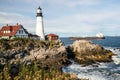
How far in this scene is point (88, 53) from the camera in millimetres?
58938

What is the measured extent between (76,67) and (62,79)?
15.3 m

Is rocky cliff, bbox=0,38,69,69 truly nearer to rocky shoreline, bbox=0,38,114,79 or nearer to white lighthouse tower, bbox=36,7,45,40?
rocky shoreline, bbox=0,38,114,79

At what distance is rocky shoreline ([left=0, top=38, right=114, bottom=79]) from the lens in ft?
154

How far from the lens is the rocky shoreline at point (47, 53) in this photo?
46969mm

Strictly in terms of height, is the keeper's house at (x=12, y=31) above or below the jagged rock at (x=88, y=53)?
above

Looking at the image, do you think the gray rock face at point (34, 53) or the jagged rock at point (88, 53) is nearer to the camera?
the gray rock face at point (34, 53)

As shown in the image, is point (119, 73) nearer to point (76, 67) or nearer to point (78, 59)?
point (76, 67)

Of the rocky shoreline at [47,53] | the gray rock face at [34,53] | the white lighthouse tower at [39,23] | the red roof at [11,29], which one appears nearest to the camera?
the gray rock face at [34,53]

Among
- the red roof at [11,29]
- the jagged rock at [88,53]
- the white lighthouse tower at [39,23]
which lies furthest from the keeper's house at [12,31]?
the jagged rock at [88,53]

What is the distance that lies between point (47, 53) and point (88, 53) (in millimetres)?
11166

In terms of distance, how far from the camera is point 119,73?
44.9m

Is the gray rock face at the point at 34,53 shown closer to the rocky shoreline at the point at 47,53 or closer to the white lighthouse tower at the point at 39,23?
the rocky shoreline at the point at 47,53

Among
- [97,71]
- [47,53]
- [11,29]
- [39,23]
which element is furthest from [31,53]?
[39,23]

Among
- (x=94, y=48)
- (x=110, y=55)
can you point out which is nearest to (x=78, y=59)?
(x=94, y=48)
